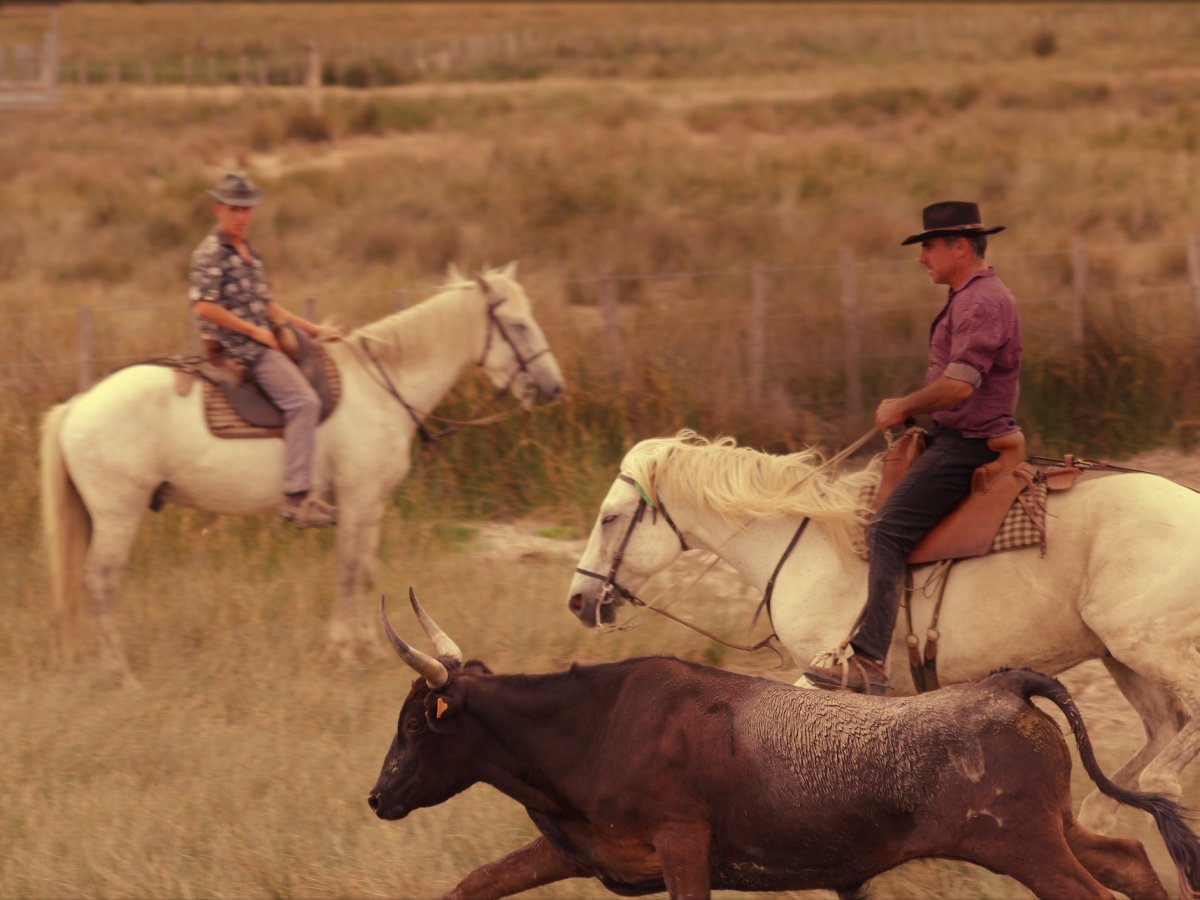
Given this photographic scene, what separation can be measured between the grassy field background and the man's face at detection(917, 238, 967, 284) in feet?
7.54

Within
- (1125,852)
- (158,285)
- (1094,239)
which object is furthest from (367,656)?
(1094,239)

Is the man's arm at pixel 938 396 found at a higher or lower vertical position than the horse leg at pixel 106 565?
higher

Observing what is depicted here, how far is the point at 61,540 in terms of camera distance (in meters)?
8.21

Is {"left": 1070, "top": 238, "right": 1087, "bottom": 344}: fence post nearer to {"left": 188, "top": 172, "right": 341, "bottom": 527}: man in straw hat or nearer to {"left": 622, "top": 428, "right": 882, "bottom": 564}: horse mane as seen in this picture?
{"left": 622, "top": 428, "right": 882, "bottom": 564}: horse mane

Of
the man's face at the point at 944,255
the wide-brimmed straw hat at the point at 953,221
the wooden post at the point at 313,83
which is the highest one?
the wooden post at the point at 313,83

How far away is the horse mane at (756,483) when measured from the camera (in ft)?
19.6

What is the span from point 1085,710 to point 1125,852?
2.77 m

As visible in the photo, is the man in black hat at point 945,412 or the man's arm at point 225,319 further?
the man's arm at point 225,319

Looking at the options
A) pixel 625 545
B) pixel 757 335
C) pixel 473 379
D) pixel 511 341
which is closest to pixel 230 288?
pixel 511 341

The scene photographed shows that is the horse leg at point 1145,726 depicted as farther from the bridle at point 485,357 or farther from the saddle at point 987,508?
the bridle at point 485,357

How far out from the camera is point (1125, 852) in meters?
4.75

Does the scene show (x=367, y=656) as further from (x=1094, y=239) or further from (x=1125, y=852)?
(x=1094, y=239)

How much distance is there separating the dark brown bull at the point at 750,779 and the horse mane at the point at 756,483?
118 centimetres

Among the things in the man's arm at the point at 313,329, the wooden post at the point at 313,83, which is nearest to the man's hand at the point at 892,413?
the man's arm at the point at 313,329
